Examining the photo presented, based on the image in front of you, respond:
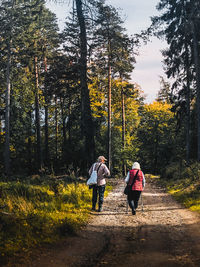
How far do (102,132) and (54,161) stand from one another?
10246mm

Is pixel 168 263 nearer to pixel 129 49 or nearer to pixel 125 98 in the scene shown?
pixel 129 49

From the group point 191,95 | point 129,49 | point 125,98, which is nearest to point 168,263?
point 129,49

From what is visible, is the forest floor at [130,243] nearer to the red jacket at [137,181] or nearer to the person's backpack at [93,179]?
the red jacket at [137,181]

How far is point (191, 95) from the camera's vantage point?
2077 cm

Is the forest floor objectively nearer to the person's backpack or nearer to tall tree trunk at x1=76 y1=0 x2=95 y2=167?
the person's backpack

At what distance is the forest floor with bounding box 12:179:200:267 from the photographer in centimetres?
461

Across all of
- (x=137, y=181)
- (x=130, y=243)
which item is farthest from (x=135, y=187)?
(x=130, y=243)

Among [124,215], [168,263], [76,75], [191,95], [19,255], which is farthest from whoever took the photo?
[191,95]

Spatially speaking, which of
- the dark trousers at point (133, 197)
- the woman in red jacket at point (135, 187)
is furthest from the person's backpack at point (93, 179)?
the dark trousers at point (133, 197)

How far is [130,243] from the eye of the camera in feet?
18.6

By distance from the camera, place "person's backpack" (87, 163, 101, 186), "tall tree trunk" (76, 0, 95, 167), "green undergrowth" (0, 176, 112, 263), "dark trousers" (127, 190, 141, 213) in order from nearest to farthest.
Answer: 1. "green undergrowth" (0, 176, 112, 263)
2. "dark trousers" (127, 190, 141, 213)
3. "person's backpack" (87, 163, 101, 186)
4. "tall tree trunk" (76, 0, 95, 167)

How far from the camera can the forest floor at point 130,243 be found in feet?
15.1

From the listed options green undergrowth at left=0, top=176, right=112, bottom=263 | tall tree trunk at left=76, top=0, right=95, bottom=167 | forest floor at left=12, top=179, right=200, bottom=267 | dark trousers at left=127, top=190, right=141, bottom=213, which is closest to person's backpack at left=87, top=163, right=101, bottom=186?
green undergrowth at left=0, top=176, right=112, bottom=263

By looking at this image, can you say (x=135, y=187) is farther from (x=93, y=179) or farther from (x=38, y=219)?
(x=38, y=219)
